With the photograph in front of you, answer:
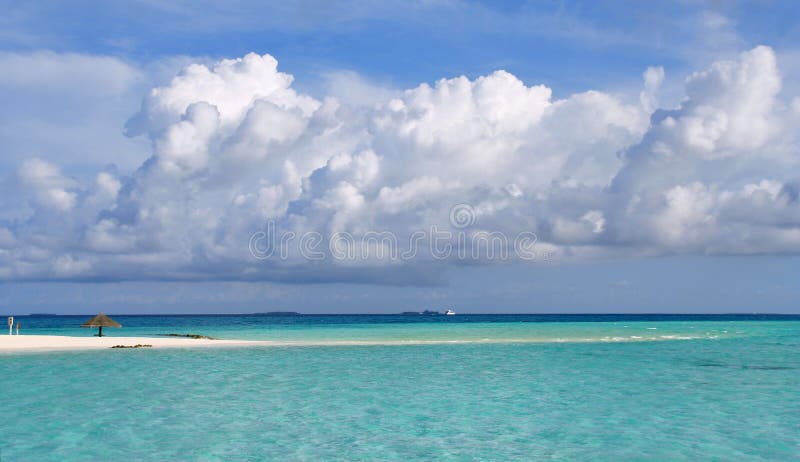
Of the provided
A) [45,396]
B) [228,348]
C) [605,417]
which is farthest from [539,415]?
[228,348]

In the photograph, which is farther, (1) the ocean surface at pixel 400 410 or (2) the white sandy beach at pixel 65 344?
(2) the white sandy beach at pixel 65 344

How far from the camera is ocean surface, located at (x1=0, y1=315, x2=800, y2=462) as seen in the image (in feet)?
60.3

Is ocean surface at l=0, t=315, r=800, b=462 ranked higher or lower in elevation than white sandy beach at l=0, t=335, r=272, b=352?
lower

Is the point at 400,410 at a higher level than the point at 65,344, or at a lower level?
lower

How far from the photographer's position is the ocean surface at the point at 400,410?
60.3 ft

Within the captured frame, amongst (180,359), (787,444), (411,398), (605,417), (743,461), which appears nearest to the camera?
(743,461)

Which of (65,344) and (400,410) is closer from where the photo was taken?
(400,410)

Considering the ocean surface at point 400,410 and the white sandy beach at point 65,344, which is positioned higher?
the white sandy beach at point 65,344

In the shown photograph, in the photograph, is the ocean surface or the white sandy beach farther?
the white sandy beach

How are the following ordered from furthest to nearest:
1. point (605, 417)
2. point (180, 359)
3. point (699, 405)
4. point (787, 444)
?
1. point (180, 359)
2. point (699, 405)
3. point (605, 417)
4. point (787, 444)

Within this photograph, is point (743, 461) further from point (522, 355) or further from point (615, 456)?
point (522, 355)

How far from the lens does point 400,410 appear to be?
79.3ft

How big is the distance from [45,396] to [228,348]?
28423 millimetres

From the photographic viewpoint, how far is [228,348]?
55719 millimetres
